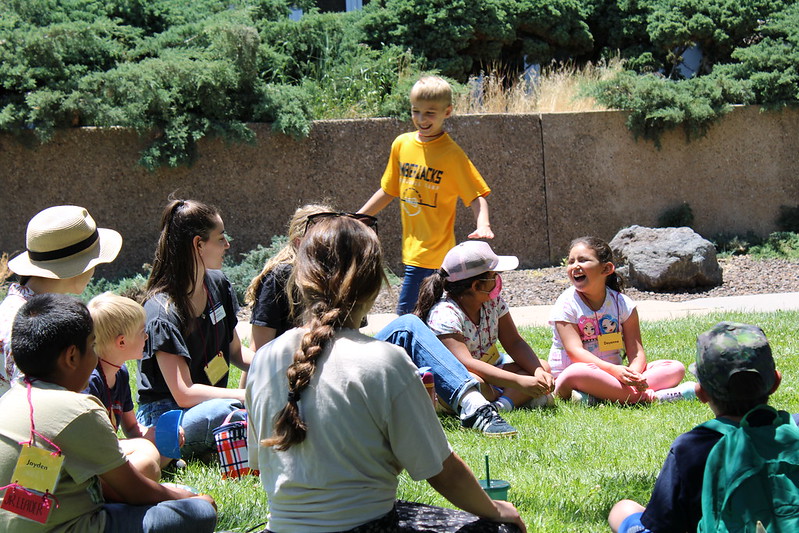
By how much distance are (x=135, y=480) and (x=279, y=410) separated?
2.42ft

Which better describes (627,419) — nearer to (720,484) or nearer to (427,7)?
(720,484)

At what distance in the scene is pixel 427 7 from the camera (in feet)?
39.6

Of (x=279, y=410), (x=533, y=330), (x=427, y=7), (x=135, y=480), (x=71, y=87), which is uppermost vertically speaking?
(x=427, y=7)

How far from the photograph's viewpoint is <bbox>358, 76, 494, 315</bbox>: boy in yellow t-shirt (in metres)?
5.63

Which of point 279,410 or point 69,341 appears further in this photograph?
point 69,341

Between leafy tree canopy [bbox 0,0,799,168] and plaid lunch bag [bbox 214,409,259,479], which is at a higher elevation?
leafy tree canopy [bbox 0,0,799,168]

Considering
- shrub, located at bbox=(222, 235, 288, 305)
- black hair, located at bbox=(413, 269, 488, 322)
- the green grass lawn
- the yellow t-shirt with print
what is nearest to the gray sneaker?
the green grass lawn

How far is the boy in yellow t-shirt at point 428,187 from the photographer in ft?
18.5

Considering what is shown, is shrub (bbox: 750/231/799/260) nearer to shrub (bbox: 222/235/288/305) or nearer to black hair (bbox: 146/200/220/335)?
shrub (bbox: 222/235/288/305)

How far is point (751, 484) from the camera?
223cm

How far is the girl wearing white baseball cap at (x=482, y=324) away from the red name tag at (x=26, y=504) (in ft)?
8.57

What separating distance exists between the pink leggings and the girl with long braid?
8.92ft

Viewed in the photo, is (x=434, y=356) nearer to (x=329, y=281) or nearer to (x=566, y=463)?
(x=566, y=463)

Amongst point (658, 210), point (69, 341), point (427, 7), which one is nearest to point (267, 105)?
point (427, 7)
